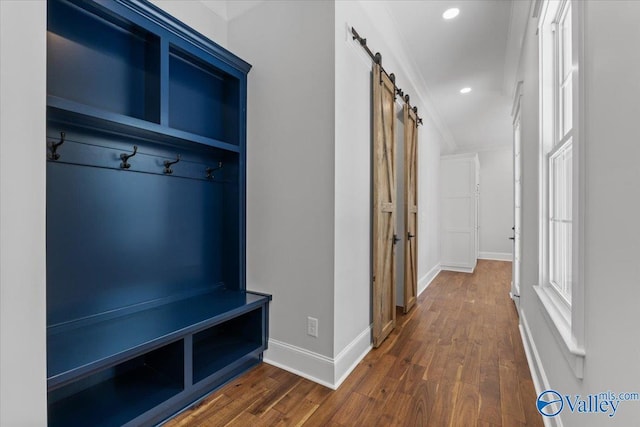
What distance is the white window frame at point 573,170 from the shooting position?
42.3 inches

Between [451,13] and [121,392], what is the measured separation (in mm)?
3850

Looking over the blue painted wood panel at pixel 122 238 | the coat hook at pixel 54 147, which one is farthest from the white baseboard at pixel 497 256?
the coat hook at pixel 54 147

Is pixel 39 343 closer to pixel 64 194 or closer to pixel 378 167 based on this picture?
pixel 64 194

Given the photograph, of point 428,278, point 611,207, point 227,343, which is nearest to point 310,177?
point 227,343

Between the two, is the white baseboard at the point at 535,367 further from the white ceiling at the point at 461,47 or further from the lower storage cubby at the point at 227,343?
the white ceiling at the point at 461,47

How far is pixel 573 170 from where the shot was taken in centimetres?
117

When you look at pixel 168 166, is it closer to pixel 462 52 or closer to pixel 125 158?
pixel 125 158

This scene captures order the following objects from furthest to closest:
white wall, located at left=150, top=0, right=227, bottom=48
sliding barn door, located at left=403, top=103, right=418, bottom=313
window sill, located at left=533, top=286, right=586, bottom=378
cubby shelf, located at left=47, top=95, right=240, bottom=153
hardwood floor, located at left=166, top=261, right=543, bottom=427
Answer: sliding barn door, located at left=403, top=103, right=418, bottom=313 < white wall, located at left=150, top=0, right=227, bottom=48 < hardwood floor, located at left=166, top=261, right=543, bottom=427 < cubby shelf, located at left=47, top=95, right=240, bottom=153 < window sill, located at left=533, top=286, right=586, bottom=378

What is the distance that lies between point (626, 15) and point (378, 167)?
1733 millimetres

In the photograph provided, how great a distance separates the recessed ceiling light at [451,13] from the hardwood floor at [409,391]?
10.0 ft

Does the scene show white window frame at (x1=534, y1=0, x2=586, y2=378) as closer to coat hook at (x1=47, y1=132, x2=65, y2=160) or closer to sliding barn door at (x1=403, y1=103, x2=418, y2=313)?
sliding barn door at (x1=403, y1=103, x2=418, y2=313)

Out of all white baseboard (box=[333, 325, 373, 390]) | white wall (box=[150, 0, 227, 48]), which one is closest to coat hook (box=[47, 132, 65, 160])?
white wall (box=[150, 0, 227, 48])

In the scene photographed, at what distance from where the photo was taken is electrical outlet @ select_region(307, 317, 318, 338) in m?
2.00

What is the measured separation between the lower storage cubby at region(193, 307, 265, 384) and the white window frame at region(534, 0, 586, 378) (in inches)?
71.5
